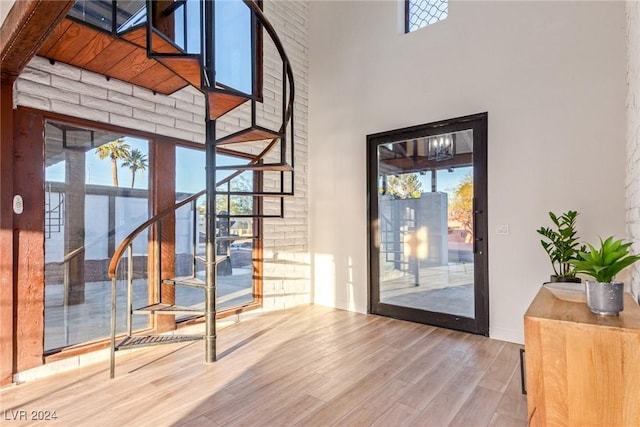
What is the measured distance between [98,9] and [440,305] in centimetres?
427

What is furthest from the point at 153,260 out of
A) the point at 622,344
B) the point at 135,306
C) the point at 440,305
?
the point at 622,344

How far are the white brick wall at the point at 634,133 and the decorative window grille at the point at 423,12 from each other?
68.7 inches

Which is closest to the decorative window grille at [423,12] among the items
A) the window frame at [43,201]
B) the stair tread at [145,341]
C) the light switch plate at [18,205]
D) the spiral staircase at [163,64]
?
the spiral staircase at [163,64]

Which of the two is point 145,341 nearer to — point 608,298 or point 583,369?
point 583,369

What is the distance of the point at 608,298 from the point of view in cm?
153

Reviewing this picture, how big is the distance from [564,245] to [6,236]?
427cm

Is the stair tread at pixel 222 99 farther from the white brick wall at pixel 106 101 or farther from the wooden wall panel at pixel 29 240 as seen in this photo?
the wooden wall panel at pixel 29 240

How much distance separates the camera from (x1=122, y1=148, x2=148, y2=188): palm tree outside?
3.05 meters

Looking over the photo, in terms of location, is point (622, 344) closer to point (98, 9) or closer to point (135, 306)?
point (135, 306)

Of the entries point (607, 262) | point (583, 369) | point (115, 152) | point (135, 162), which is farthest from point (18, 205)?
point (607, 262)

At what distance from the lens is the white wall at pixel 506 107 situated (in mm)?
2893

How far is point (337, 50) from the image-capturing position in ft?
15.2

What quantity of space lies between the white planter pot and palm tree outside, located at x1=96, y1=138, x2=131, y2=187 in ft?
11.5

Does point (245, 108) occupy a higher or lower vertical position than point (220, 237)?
higher
